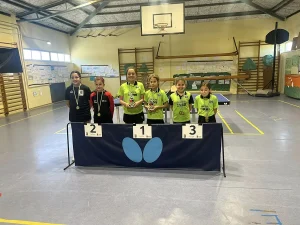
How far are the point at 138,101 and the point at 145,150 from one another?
2.61ft

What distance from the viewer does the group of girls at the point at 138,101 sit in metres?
3.29

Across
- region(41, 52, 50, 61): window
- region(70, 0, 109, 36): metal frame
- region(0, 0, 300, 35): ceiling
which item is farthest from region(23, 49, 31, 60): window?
region(70, 0, 109, 36): metal frame

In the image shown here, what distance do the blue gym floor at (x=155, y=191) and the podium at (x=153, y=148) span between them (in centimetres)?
12

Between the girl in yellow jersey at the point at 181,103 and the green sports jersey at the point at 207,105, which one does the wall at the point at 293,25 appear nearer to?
the green sports jersey at the point at 207,105

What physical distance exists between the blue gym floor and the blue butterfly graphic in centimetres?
19

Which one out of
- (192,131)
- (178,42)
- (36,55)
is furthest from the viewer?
(178,42)

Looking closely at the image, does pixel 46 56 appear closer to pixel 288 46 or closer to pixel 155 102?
pixel 155 102

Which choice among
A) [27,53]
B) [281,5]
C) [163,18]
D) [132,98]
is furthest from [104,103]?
[281,5]

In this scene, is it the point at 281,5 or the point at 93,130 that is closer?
the point at 93,130

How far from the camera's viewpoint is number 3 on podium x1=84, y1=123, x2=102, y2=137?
3067 millimetres

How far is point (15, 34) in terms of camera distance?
8.55 meters

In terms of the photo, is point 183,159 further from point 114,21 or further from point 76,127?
point 114,21

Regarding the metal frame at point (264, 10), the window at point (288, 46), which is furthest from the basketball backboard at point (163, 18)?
the window at point (288, 46)

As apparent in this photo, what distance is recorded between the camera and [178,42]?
38.3 ft
